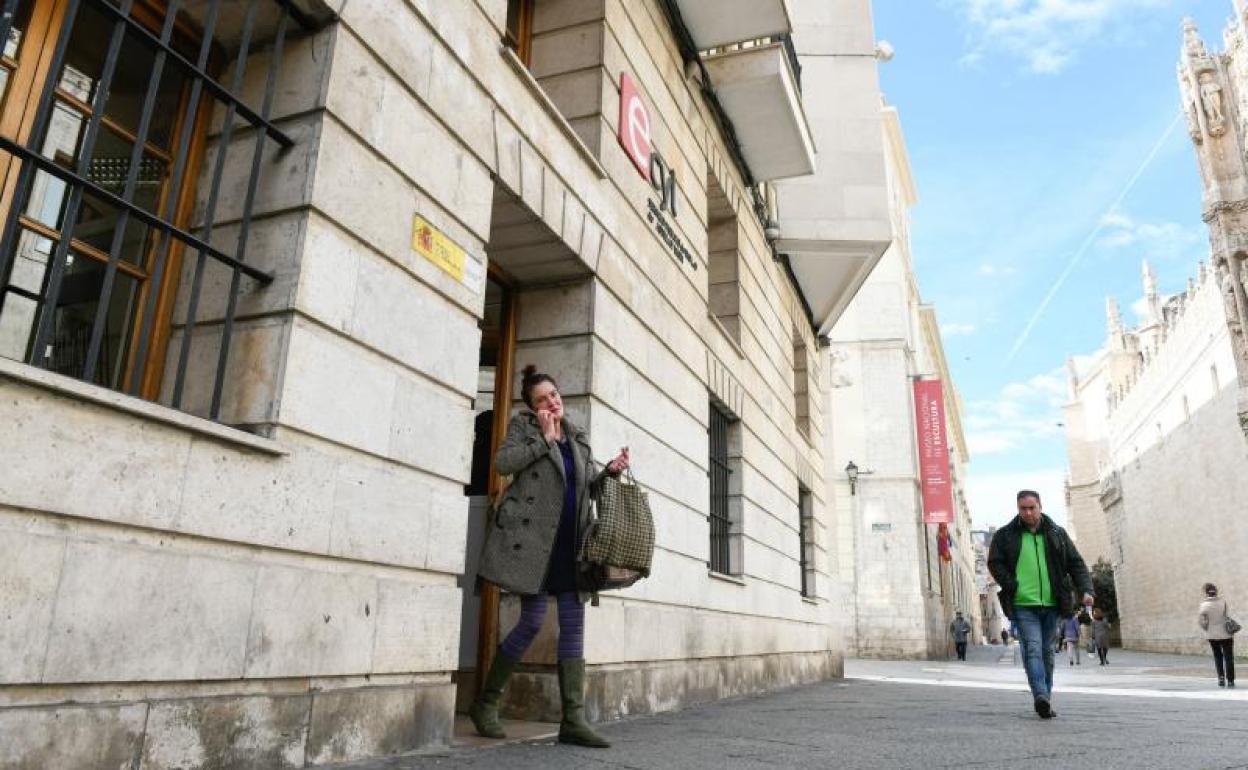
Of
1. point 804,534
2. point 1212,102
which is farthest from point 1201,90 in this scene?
point 804,534

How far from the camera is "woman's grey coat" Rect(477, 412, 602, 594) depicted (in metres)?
4.25

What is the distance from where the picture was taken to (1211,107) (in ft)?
127

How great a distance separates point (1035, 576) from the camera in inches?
271

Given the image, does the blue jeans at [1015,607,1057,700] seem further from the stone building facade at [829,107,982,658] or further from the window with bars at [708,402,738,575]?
the stone building facade at [829,107,982,658]

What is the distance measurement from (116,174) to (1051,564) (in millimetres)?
6846

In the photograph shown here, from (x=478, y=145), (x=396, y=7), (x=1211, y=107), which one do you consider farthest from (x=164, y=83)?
(x=1211, y=107)

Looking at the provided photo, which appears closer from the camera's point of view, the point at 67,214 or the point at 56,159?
the point at 67,214

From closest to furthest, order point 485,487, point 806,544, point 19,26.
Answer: point 19,26 < point 485,487 < point 806,544

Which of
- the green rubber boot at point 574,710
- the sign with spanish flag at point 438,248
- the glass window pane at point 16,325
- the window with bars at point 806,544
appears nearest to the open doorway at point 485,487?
the green rubber boot at point 574,710

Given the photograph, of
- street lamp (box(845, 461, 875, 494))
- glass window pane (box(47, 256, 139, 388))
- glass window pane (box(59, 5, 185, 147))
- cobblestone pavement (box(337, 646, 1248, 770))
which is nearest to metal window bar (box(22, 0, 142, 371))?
glass window pane (box(59, 5, 185, 147))

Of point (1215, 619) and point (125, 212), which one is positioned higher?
point (125, 212)

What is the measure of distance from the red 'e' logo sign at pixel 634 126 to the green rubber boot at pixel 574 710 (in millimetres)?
4243

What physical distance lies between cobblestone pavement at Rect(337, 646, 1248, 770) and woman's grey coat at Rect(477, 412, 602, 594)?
0.83 m

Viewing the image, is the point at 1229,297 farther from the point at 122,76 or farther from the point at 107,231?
the point at 107,231
